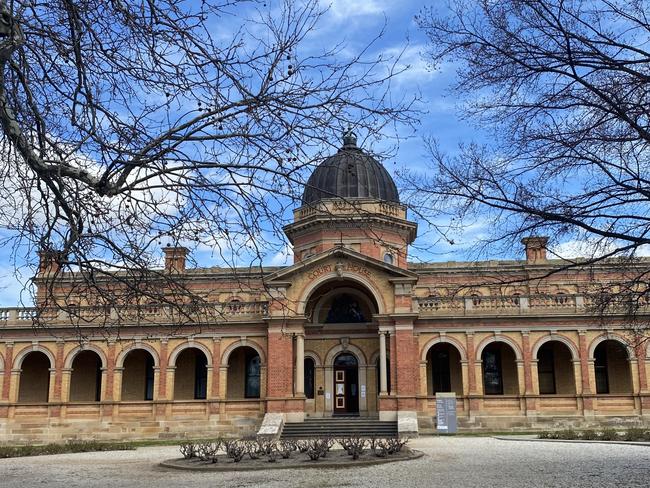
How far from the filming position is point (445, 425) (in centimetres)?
2995

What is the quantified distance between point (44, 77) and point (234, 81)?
9.37 feet

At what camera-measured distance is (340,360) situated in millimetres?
36250

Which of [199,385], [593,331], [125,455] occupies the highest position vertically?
[593,331]

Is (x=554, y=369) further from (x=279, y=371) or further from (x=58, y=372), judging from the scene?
(x=58, y=372)

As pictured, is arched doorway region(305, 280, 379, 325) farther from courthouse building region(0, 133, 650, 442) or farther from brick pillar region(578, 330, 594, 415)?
brick pillar region(578, 330, 594, 415)

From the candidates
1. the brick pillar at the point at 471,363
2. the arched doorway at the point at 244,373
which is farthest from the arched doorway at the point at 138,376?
the brick pillar at the point at 471,363

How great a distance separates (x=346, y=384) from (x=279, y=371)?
4.35 metres

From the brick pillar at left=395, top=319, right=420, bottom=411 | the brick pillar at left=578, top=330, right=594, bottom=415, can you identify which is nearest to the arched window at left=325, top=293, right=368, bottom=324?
the brick pillar at left=395, top=319, right=420, bottom=411

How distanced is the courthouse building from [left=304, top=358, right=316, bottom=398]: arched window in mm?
74

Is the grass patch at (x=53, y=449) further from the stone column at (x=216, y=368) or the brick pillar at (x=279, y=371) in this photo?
the brick pillar at (x=279, y=371)

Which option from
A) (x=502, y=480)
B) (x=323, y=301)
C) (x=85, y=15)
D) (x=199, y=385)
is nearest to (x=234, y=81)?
(x=85, y=15)

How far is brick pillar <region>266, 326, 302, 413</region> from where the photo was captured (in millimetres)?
32625

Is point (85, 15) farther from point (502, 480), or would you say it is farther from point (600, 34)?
point (502, 480)

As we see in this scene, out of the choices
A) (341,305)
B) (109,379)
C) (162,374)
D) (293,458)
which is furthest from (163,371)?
(293,458)
